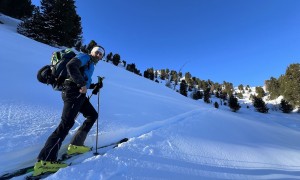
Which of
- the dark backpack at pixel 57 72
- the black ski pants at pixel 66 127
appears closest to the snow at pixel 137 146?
the black ski pants at pixel 66 127

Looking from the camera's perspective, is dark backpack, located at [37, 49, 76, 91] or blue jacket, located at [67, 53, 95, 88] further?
dark backpack, located at [37, 49, 76, 91]

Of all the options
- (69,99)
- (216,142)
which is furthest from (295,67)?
(69,99)

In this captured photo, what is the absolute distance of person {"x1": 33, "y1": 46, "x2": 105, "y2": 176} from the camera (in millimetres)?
3385

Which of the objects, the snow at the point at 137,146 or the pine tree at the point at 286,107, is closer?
the snow at the point at 137,146

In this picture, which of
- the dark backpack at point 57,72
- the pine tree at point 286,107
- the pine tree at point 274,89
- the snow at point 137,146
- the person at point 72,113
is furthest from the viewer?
the pine tree at point 274,89

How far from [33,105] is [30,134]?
62.6 inches

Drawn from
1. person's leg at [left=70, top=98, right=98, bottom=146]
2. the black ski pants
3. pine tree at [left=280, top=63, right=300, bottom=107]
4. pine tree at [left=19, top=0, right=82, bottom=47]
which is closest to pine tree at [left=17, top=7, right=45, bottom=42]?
pine tree at [left=19, top=0, right=82, bottom=47]

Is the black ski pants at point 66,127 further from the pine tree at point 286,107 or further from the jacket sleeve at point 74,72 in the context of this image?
the pine tree at point 286,107

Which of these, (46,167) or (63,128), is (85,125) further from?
(46,167)

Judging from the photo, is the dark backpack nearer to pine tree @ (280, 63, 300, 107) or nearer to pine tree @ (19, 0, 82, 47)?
pine tree @ (19, 0, 82, 47)

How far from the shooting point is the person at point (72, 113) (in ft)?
11.1

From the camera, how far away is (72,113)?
375 cm

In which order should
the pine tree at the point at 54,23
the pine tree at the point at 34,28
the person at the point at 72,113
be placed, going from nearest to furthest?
the person at the point at 72,113 < the pine tree at the point at 34,28 < the pine tree at the point at 54,23

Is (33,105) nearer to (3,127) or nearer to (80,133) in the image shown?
(3,127)
